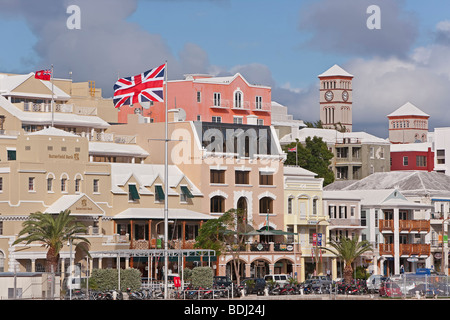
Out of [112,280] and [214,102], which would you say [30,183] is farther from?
[214,102]

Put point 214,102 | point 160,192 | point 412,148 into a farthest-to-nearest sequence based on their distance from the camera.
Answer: point 412,148 < point 214,102 < point 160,192

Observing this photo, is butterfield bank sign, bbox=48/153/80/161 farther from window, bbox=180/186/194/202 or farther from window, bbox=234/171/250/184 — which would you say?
window, bbox=234/171/250/184


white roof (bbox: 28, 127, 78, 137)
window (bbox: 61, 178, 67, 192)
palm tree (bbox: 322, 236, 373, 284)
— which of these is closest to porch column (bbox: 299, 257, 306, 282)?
palm tree (bbox: 322, 236, 373, 284)

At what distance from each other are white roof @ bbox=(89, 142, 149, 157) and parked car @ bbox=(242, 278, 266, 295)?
22.9m

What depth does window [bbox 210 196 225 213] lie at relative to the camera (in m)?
123

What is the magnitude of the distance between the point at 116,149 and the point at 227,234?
14.7 meters

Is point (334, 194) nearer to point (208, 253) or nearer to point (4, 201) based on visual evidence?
point (208, 253)

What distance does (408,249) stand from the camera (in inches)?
5423

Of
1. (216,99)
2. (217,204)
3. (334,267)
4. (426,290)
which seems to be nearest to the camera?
(426,290)

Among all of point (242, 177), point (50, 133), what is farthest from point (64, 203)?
point (242, 177)

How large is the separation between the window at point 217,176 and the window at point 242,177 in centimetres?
150

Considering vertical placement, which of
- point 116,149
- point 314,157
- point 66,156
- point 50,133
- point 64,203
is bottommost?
point 64,203

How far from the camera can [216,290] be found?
9600cm
